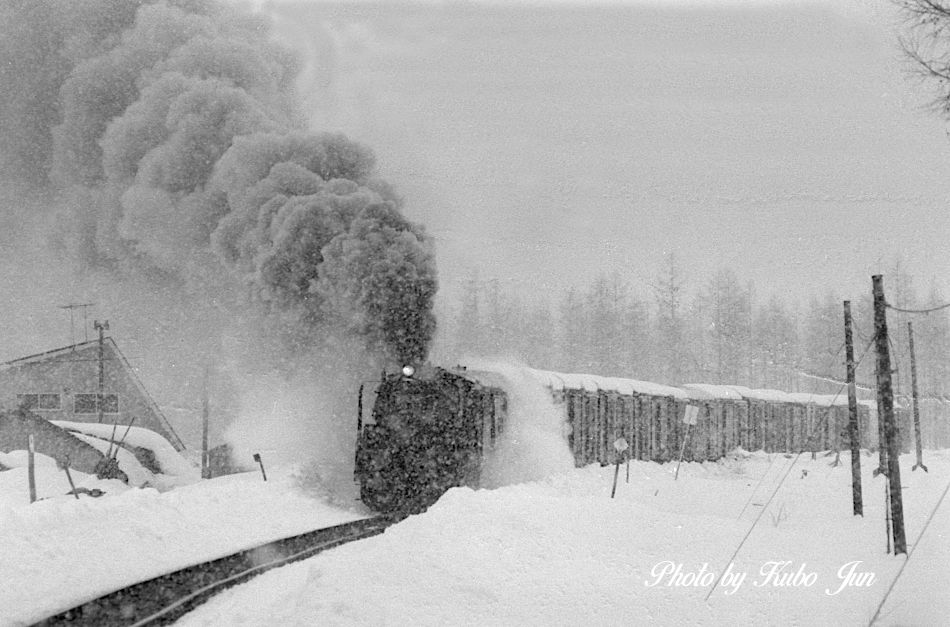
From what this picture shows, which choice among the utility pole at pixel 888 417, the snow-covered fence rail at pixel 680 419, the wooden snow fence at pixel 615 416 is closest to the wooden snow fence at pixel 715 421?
the snow-covered fence rail at pixel 680 419

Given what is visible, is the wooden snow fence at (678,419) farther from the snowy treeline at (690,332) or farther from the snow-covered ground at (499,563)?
the snowy treeline at (690,332)

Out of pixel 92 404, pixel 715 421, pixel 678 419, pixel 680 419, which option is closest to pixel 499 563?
pixel 678 419

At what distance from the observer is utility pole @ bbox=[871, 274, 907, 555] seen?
1128cm

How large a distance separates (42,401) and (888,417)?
36.8m

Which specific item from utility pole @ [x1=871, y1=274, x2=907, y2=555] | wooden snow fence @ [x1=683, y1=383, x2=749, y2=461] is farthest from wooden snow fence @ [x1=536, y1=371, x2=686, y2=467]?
utility pole @ [x1=871, y1=274, x2=907, y2=555]

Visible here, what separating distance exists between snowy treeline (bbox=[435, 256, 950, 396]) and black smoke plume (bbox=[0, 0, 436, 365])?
3135cm

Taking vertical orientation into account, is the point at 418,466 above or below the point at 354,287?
below

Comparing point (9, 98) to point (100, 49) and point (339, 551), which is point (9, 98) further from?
point (339, 551)

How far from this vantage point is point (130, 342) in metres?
50.8

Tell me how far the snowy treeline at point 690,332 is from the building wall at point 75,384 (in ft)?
70.7

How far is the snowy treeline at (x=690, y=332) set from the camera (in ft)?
194

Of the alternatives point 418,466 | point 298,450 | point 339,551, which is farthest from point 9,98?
point 339,551

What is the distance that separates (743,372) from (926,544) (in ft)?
177

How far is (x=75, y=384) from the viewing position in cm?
4006
